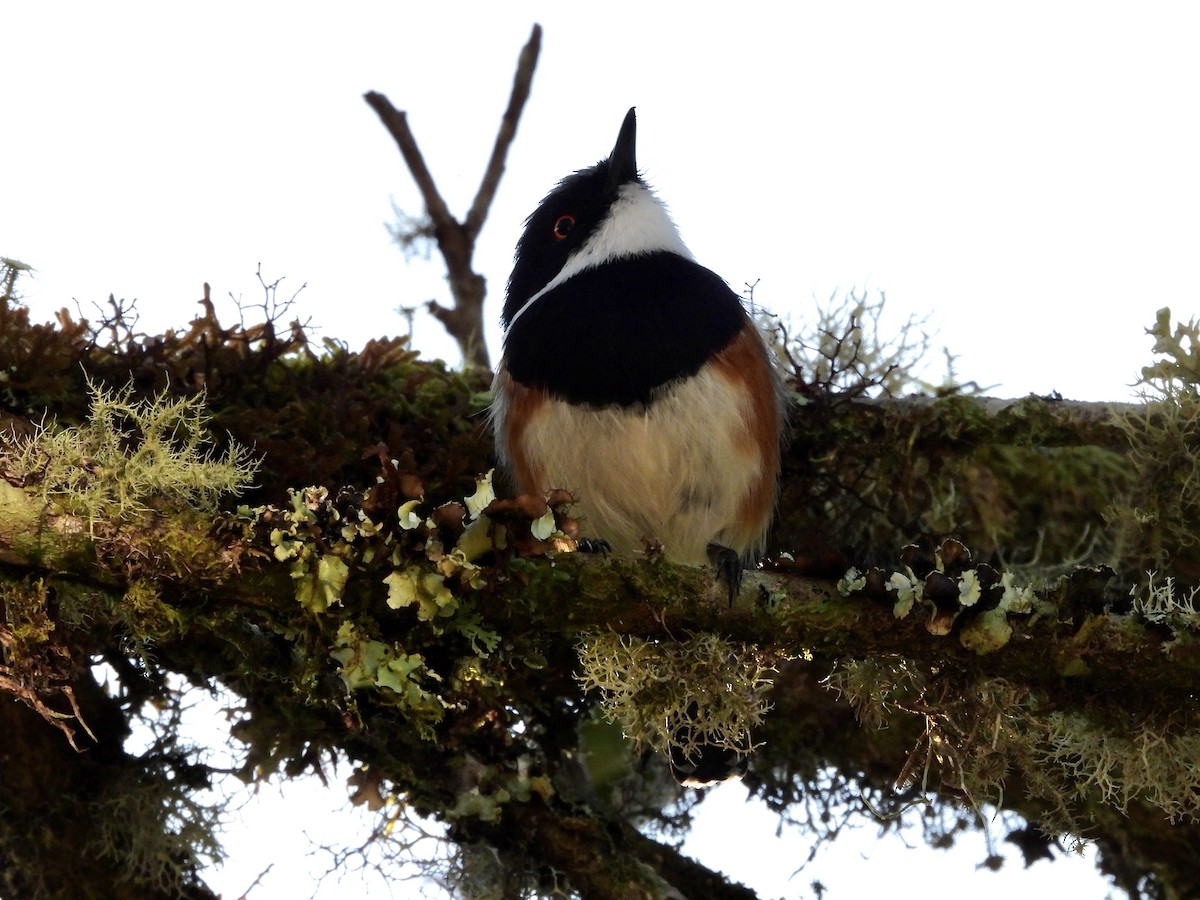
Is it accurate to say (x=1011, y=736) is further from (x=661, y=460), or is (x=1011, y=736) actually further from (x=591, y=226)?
(x=591, y=226)

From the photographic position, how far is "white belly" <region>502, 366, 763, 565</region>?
9.78 feet

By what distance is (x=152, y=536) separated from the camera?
1.99 m

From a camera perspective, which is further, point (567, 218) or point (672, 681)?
point (567, 218)

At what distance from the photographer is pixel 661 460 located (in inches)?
118

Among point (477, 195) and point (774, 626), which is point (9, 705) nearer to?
point (774, 626)

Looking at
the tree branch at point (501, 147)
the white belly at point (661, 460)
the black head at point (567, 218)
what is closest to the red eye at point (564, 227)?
the black head at point (567, 218)

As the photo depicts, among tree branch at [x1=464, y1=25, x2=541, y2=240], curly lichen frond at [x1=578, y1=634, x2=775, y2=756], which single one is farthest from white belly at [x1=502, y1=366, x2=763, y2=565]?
tree branch at [x1=464, y1=25, x2=541, y2=240]

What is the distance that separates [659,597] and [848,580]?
1.09ft

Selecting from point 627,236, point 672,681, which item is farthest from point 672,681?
point 627,236

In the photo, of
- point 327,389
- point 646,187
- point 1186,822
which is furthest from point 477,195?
point 1186,822

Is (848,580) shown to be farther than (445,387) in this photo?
No

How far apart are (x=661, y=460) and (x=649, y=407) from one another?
0.13 m

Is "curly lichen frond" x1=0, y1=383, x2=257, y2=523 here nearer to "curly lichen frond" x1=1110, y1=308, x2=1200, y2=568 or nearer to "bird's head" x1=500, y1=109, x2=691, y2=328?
"bird's head" x1=500, y1=109, x2=691, y2=328

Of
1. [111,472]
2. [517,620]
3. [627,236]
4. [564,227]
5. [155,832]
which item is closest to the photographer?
[111,472]
